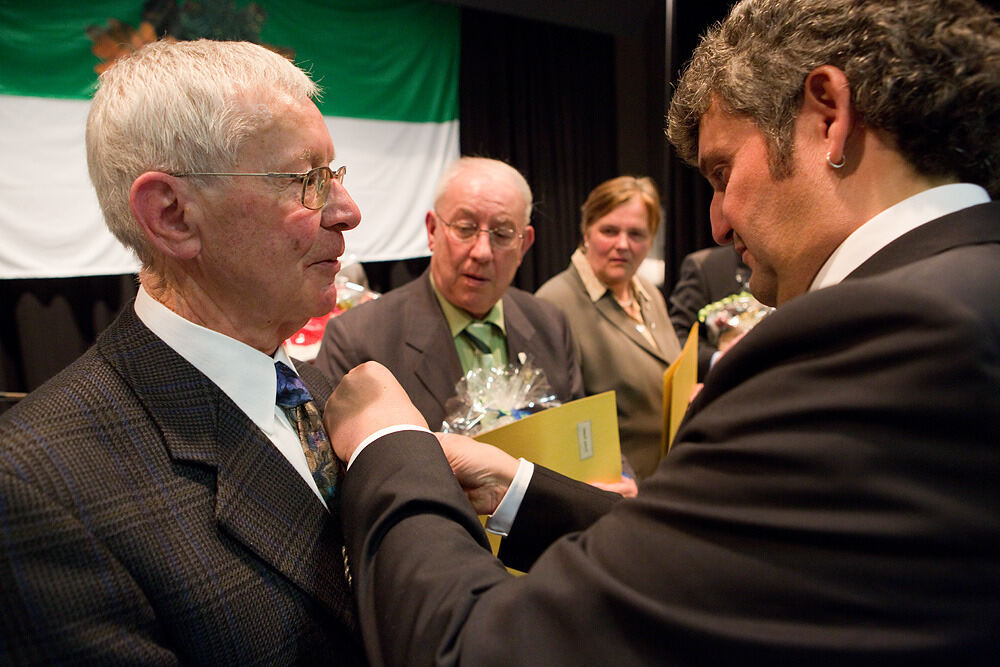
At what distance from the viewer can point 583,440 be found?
159 centimetres

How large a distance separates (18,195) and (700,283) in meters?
3.84

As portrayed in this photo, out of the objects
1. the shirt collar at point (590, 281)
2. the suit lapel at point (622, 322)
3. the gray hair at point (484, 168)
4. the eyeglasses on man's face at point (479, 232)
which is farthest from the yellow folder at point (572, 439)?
the shirt collar at point (590, 281)

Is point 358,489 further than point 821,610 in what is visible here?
Yes

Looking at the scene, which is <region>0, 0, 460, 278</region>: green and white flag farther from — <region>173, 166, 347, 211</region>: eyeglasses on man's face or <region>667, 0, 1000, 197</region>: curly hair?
<region>667, 0, 1000, 197</region>: curly hair

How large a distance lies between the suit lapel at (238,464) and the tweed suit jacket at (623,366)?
1751 mm

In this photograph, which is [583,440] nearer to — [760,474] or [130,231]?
[760,474]

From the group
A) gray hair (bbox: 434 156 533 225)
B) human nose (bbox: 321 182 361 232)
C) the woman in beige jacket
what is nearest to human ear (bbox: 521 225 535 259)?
gray hair (bbox: 434 156 533 225)

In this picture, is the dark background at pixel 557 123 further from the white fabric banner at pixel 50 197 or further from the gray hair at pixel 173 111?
the gray hair at pixel 173 111

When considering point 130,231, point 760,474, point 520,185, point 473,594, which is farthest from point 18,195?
point 760,474

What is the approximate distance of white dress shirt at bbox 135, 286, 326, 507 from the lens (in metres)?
1.09

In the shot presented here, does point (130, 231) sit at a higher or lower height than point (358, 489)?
higher

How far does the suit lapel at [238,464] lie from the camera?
0.98 m

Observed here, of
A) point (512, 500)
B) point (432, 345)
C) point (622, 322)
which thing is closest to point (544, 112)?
point (622, 322)

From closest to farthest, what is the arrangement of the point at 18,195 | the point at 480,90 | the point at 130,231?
the point at 130,231
the point at 18,195
the point at 480,90
